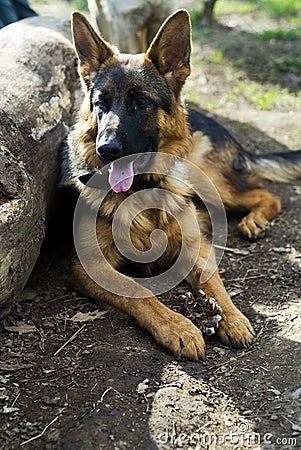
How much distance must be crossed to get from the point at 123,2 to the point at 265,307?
448 cm

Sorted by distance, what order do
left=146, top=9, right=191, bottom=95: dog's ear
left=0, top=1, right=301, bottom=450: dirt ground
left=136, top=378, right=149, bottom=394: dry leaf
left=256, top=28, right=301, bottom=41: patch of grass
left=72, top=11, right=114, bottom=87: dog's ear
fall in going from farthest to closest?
left=256, top=28, right=301, bottom=41: patch of grass, left=72, top=11, right=114, bottom=87: dog's ear, left=146, top=9, right=191, bottom=95: dog's ear, left=136, top=378, right=149, bottom=394: dry leaf, left=0, top=1, right=301, bottom=450: dirt ground

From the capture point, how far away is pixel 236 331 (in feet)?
12.9

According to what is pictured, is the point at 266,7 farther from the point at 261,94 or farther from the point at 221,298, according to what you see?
the point at 221,298

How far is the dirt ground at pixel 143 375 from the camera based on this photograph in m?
3.09

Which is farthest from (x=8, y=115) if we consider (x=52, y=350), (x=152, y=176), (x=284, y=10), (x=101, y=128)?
(x=284, y=10)

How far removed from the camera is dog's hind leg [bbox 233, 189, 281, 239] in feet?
17.9

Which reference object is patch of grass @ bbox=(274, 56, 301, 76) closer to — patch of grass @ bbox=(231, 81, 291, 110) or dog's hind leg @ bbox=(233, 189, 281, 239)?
patch of grass @ bbox=(231, 81, 291, 110)

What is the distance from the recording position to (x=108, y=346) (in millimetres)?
3873

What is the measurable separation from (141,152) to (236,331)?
1419mm

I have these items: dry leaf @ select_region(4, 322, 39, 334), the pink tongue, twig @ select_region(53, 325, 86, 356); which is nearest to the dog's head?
the pink tongue

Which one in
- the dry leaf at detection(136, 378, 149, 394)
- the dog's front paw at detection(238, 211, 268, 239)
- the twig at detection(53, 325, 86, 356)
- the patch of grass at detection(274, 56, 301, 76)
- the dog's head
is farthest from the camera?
the patch of grass at detection(274, 56, 301, 76)

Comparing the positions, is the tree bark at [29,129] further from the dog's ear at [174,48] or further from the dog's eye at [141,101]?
the dog's ear at [174,48]

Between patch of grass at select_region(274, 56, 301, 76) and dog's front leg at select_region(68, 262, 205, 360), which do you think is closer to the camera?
dog's front leg at select_region(68, 262, 205, 360)

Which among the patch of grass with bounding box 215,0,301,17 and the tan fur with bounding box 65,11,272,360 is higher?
the tan fur with bounding box 65,11,272,360
